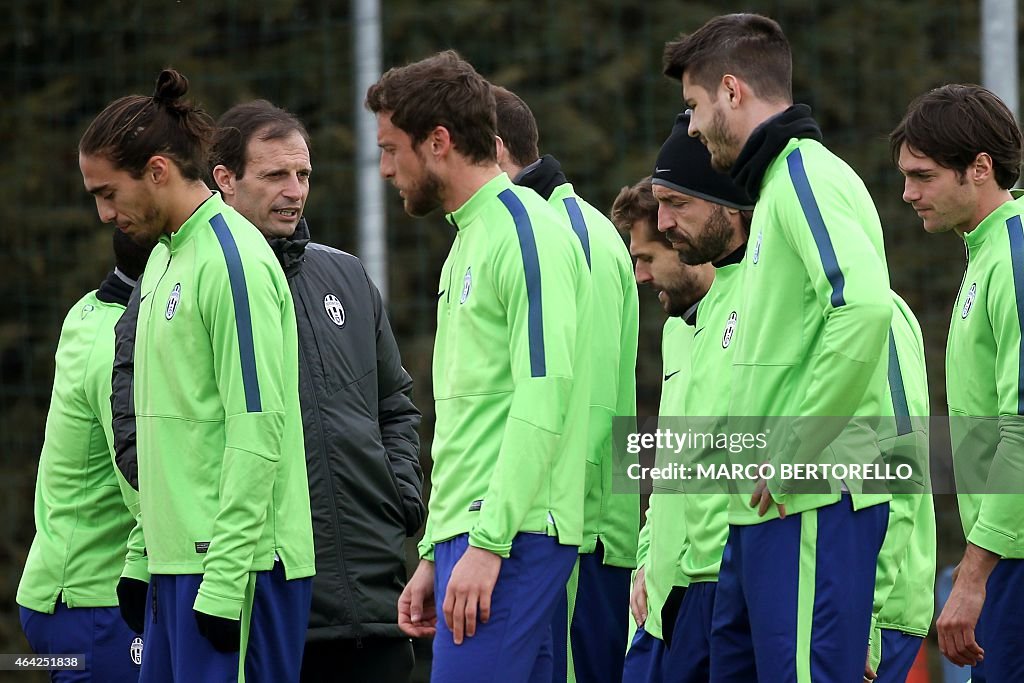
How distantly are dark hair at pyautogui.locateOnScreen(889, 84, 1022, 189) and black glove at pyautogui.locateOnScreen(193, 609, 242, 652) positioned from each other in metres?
2.00

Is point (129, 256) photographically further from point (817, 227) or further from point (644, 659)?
point (817, 227)

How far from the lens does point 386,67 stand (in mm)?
8281

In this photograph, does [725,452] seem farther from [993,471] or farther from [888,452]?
[993,471]

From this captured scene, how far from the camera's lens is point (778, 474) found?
9.39 feet

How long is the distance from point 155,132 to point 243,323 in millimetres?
541

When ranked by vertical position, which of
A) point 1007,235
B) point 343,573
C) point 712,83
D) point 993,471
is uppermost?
point 712,83

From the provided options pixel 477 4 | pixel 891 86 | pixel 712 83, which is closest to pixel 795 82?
pixel 891 86

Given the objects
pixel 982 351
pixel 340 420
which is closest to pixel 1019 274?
pixel 982 351

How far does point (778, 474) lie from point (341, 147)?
18.8ft

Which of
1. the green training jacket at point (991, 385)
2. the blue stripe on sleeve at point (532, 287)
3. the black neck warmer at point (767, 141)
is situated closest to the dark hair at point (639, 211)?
the green training jacket at point (991, 385)

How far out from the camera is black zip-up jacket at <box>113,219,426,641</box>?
3.99 m

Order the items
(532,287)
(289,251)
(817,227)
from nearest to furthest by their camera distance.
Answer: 1. (817,227)
2. (532,287)
3. (289,251)

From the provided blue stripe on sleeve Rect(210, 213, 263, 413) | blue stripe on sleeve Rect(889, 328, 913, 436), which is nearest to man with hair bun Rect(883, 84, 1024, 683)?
blue stripe on sleeve Rect(889, 328, 913, 436)

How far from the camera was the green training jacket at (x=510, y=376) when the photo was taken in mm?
3092
